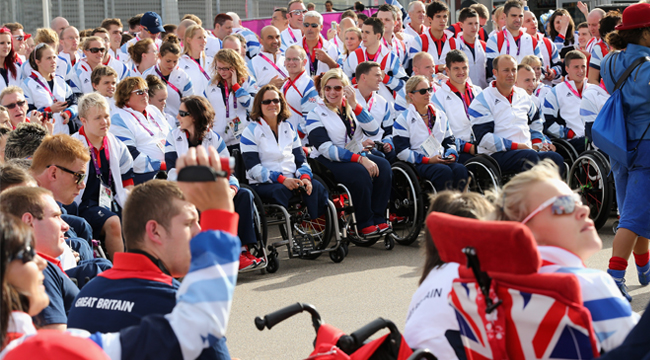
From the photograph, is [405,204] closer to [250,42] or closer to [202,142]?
[202,142]

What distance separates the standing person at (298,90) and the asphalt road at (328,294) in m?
1.67

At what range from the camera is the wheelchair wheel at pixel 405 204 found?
21.7 feet

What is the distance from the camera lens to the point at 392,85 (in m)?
8.51

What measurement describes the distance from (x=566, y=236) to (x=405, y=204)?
4.81 m

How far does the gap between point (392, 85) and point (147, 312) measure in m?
6.70

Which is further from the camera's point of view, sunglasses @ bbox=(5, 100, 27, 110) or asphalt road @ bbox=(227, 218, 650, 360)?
sunglasses @ bbox=(5, 100, 27, 110)

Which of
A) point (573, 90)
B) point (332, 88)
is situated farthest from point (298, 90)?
point (573, 90)

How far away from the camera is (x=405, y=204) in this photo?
6793mm

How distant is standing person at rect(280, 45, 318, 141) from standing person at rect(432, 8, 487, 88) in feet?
8.38

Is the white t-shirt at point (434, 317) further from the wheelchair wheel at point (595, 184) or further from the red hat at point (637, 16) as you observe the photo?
the wheelchair wheel at point (595, 184)

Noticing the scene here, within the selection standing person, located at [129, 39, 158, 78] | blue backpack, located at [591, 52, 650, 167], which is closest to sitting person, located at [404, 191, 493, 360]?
blue backpack, located at [591, 52, 650, 167]

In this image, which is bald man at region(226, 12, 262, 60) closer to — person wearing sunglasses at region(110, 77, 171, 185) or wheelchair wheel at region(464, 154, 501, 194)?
person wearing sunglasses at region(110, 77, 171, 185)

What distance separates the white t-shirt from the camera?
229cm

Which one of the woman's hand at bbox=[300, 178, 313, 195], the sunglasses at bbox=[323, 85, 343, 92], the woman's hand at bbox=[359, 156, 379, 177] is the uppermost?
the sunglasses at bbox=[323, 85, 343, 92]
